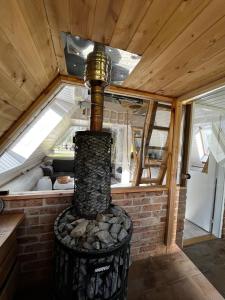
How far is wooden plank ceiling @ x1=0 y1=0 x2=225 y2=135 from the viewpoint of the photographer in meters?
0.69

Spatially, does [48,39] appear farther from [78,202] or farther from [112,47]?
[78,202]

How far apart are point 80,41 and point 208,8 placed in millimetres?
637

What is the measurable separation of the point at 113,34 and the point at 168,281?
2082mm

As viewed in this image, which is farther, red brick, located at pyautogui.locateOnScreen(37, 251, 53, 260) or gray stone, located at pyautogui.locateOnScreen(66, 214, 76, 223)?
red brick, located at pyautogui.locateOnScreen(37, 251, 53, 260)

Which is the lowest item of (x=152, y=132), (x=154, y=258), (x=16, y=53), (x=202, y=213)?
(x=154, y=258)

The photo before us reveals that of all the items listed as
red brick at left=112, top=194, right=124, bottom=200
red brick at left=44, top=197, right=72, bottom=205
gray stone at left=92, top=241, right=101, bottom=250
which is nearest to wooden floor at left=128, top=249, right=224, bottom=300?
red brick at left=112, top=194, right=124, bottom=200

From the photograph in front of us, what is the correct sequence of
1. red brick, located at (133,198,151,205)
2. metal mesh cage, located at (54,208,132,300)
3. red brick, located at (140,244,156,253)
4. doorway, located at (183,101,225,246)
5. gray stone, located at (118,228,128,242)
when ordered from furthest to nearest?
doorway, located at (183,101,225,246) < red brick, located at (140,244,156,253) < red brick, located at (133,198,151,205) < gray stone, located at (118,228,128,242) < metal mesh cage, located at (54,208,132,300)

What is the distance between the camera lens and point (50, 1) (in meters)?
0.68

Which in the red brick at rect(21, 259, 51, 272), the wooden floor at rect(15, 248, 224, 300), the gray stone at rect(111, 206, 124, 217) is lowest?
the wooden floor at rect(15, 248, 224, 300)

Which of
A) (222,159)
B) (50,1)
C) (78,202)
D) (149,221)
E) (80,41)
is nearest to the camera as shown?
(50,1)

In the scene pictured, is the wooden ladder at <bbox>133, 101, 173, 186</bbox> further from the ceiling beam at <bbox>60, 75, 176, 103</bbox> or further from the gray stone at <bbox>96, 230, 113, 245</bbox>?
the gray stone at <bbox>96, 230, 113, 245</bbox>

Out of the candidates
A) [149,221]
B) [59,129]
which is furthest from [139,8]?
[59,129]

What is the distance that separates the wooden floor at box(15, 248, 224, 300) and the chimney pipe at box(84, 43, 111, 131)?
58.3 inches

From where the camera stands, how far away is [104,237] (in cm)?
105
